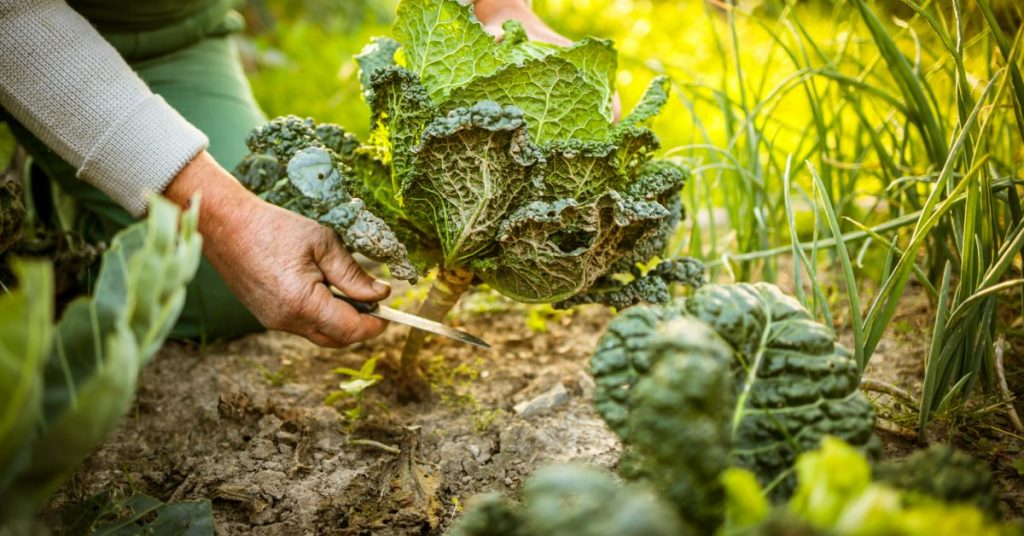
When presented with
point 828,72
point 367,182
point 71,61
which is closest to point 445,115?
point 367,182

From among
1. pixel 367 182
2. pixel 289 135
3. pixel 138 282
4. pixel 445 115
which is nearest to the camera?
pixel 138 282

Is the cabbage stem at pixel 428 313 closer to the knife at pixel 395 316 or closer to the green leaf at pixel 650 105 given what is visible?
the knife at pixel 395 316

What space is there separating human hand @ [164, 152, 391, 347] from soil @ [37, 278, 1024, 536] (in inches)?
12.5

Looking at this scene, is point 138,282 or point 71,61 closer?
point 138,282

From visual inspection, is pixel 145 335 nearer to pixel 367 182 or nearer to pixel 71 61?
→ pixel 367 182

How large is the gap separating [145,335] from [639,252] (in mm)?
1185

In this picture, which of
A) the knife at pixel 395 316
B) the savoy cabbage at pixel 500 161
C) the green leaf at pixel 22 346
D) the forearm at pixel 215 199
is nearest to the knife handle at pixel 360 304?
the knife at pixel 395 316

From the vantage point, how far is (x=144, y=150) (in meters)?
1.79

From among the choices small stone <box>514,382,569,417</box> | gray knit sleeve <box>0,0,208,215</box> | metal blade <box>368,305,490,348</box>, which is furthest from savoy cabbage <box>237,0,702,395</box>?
small stone <box>514,382,569,417</box>

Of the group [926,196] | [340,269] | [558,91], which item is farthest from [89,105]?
[926,196]

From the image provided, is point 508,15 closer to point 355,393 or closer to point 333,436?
point 355,393

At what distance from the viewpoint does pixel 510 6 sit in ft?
7.48

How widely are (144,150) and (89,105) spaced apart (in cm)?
18

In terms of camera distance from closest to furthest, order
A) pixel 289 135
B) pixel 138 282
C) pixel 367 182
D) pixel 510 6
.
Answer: pixel 138 282
pixel 289 135
pixel 367 182
pixel 510 6
